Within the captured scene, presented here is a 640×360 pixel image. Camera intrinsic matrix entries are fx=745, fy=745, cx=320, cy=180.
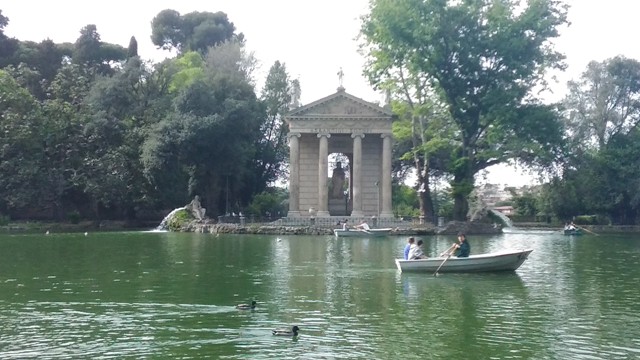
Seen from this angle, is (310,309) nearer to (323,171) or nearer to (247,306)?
(247,306)

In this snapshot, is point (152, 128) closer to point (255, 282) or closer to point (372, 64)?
point (372, 64)

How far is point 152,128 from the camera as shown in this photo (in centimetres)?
6894

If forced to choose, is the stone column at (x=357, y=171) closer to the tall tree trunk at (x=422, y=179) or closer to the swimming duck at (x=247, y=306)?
the tall tree trunk at (x=422, y=179)

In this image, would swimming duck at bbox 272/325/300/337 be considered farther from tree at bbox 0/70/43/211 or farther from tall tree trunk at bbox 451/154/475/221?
tree at bbox 0/70/43/211

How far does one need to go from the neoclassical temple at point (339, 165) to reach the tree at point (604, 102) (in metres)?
23.1

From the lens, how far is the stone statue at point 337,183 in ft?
246

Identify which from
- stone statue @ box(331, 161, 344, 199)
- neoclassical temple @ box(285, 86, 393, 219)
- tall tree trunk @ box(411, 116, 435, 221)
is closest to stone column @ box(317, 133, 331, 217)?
neoclassical temple @ box(285, 86, 393, 219)

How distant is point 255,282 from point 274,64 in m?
66.4

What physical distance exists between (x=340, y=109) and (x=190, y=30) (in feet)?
155

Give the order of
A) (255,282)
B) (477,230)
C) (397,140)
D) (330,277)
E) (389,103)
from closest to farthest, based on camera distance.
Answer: (255,282) → (330,277) → (477,230) → (389,103) → (397,140)

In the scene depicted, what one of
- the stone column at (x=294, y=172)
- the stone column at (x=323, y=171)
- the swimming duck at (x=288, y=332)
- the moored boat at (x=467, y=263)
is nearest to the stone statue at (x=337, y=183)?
the stone column at (x=323, y=171)

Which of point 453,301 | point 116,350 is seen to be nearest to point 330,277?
point 453,301

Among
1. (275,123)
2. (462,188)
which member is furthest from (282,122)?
(462,188)

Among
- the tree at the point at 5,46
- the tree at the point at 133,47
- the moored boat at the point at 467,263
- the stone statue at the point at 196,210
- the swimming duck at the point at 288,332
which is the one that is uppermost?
the tree at the point at 133,47
